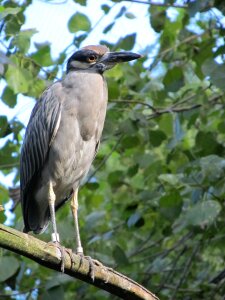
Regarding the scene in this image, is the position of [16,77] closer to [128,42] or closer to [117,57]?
[117,57]

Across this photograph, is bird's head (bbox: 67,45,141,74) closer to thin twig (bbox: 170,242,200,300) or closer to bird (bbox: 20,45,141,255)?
bird (bbox: 20,45,141,255)

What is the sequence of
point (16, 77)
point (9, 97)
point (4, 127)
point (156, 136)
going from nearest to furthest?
point (16, 77), point (4, 127), point (9, 97), point (156, 136)

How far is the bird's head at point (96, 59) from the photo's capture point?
5410 mm

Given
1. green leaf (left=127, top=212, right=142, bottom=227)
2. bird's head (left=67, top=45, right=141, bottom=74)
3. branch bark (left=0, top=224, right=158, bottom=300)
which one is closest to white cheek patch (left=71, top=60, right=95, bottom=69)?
bird's head (left=67, top=45, right=141, bottom=74)

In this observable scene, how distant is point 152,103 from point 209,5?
36.9 inches

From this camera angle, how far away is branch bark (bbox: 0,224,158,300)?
11.7 ft

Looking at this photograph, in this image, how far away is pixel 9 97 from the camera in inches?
215

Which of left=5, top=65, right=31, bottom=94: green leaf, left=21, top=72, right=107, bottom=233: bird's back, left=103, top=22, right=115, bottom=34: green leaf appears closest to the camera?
left=5, top=65, right=31, bottom=94: green leaf

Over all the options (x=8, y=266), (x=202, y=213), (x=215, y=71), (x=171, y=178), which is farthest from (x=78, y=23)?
(x=8, y=266)

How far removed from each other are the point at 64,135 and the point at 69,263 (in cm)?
136

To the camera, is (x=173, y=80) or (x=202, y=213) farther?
(x=173, y=80)

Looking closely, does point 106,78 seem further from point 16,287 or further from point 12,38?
point 16,287

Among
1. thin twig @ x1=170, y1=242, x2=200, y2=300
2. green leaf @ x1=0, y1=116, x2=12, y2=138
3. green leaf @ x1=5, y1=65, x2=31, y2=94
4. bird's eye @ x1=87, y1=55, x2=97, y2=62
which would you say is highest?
green leaf @ x1=5, y1=65, x2=31, y2=94

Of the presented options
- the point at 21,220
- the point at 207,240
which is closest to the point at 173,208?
the point at 207,240
